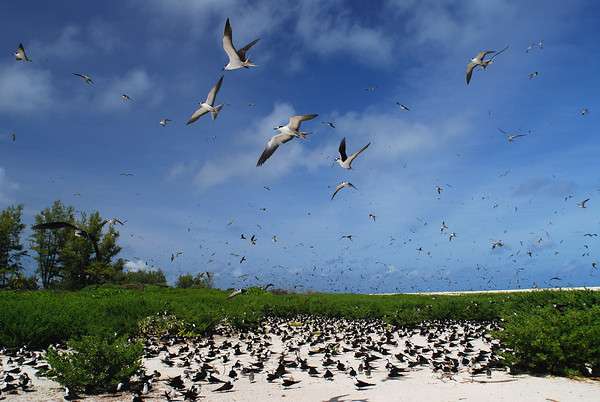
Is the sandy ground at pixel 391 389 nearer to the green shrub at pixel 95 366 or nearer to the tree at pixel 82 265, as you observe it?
the green shrub at pixel 95 366

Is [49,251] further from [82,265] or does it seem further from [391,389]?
[391,389]

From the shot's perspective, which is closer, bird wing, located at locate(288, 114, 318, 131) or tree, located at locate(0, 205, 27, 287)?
bird wing, located at locate(288, 114, 318, 131)

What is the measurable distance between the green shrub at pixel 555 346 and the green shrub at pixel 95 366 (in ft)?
24.9

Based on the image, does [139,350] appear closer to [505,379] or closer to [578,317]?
[505,379]

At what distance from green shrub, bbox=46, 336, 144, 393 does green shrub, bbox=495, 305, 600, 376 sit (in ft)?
24.9

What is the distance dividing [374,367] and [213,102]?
6974mm

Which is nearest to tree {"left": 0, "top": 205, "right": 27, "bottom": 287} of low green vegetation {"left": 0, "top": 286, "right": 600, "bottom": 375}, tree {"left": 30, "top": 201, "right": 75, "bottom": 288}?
tree {"left": 30, "top": 201, "right": 75, "bottom": 288}

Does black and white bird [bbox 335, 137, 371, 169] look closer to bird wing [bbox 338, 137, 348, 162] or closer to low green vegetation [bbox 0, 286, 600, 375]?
bird wing [bbox 338, 137, 348, 162]

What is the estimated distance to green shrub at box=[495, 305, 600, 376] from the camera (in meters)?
9.27

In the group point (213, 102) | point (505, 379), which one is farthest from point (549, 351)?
point (213, 102)

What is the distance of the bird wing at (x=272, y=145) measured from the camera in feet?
Result: 28.6

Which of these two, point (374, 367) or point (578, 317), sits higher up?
point (578, 317)

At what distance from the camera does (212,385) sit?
29.6 feet

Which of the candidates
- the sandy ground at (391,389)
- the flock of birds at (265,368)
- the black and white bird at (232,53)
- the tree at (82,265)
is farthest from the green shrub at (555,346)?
the tree at (82,265)
